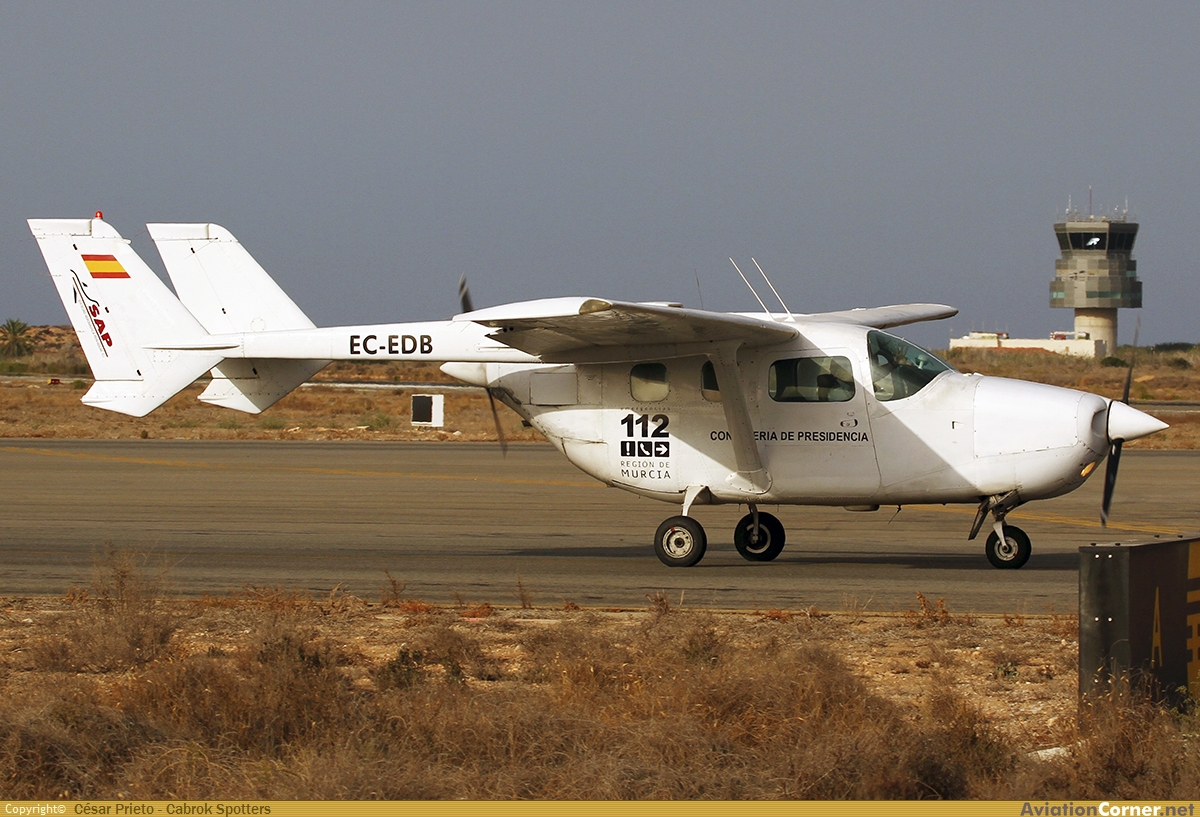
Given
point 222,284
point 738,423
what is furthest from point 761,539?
point 222,284

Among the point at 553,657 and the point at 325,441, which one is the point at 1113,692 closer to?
the point at 553,657

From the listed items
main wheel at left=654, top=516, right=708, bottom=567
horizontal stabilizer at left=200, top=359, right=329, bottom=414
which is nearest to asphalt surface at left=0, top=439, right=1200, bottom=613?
main wheel at left=654, top=516, right=708, bottom=567

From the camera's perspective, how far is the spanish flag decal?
54.0 feet

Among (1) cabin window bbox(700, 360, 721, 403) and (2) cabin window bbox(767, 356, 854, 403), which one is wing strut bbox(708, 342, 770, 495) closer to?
(1) cabin window bbox(700, 360, 721, 403)

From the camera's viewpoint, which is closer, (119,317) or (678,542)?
(678,542)

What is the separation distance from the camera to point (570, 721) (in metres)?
6.22

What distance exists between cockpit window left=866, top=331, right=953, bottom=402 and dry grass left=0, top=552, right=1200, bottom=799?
470cm


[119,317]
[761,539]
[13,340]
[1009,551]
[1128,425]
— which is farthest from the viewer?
[13,340]

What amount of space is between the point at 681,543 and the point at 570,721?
8264 millimetres

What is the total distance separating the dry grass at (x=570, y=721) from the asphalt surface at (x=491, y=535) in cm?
287

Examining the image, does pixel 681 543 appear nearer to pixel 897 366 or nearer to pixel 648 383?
pixel 648 383

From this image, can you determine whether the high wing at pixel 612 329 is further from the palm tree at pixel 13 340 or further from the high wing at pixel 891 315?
the palm tree at pixel 13 340

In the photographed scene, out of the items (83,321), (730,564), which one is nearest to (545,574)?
(730,564)
